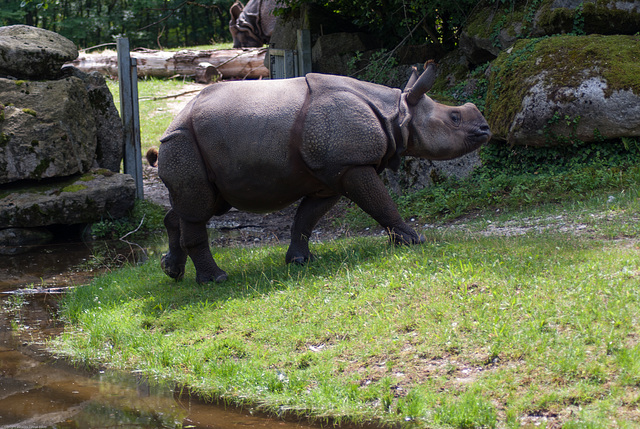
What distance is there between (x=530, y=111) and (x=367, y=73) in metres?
4.17

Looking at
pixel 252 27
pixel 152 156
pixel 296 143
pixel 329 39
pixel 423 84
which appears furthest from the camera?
pixel 252 27

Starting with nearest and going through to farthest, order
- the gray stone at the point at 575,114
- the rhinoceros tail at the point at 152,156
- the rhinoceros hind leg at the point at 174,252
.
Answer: the rhinoceros hind leg at the point at 174,252 < the gray stone at the point at 575,114 < the rhinoceros tail at the point at 152,156

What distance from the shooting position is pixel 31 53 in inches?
458

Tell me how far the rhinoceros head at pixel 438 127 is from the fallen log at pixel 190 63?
14.9m

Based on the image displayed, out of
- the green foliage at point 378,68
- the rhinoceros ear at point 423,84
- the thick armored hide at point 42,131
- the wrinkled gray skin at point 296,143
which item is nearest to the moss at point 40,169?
the thick armored hide at point 42,131

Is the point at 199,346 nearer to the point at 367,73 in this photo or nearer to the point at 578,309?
the point at 578,309

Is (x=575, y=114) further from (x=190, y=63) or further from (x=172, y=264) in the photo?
(x=190, y=63)

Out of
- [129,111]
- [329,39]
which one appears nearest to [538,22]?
[329,39]

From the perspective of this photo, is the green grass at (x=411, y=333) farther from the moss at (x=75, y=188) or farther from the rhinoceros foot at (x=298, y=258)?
the moss at (x=75, y=188)

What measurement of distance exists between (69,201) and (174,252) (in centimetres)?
464

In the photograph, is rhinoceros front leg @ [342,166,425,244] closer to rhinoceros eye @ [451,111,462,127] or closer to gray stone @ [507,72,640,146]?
rhinoceros eye @ [451,111,462,127]

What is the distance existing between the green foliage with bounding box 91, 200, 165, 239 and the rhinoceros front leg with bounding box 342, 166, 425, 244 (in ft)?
20.3

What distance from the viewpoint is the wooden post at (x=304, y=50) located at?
14.3m

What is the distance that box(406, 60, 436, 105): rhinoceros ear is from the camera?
22.4 feet
